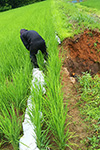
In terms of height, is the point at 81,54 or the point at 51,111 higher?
the point at 51,111

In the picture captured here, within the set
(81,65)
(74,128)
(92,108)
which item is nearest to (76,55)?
(81,65)

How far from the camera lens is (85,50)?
11.5ft

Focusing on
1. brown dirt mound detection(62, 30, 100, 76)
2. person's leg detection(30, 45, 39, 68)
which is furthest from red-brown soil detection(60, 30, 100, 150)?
person's leg detection(30, 45, 39, 68)

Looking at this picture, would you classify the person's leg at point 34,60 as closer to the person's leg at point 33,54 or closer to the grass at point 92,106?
the person's leg at point 33,54

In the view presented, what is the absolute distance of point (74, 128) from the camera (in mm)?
1419

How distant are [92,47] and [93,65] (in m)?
0.49

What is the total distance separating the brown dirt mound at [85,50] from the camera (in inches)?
130

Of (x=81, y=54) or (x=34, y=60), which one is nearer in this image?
(x=34, y=60)

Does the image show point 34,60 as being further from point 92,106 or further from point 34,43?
point 92,106

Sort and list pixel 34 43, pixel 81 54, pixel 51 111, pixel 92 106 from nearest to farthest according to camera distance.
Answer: pixel 51 111 < pixel 92 106 < pixel 34 43 < pixel 81 54

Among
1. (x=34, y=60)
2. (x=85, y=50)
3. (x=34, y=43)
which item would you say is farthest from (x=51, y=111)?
(x=85, y=50)

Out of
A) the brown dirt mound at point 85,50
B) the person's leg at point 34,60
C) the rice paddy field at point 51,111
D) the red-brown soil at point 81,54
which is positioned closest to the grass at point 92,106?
the rice paddy field at point 51,111

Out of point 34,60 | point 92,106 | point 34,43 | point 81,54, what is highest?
point 34,43

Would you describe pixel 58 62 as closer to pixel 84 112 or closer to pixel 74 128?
pixel 84 112
